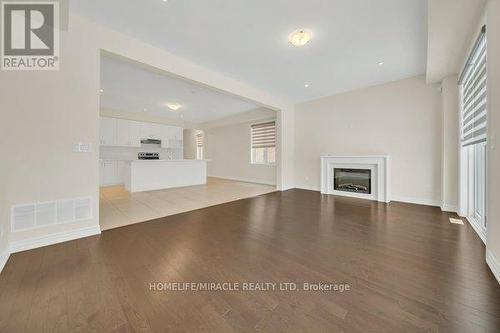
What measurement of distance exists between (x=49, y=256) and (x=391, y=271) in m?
3.36

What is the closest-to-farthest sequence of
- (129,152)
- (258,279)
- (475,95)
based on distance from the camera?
(258,279), (475,95), (129,152)

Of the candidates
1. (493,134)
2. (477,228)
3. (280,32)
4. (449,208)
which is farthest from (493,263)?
(280,32)

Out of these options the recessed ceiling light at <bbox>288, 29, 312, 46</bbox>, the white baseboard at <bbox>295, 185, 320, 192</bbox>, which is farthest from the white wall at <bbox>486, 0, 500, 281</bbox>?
the white baseboard at <bbox>295, 185, 320, 192</bbox>

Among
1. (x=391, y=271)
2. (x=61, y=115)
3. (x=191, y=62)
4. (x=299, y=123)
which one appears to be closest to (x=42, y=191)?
(x=61, y=115)

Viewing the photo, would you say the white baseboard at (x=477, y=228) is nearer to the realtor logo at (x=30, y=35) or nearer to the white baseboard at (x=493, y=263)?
the white baseboard at (x=493, y=263)

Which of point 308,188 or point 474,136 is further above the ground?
point 474,136

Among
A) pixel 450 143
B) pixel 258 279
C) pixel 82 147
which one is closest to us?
pixel 258 279

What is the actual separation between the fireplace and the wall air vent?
5302mm

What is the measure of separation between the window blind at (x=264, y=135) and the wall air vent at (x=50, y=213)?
5603 millimetres

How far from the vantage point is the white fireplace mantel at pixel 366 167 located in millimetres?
4289

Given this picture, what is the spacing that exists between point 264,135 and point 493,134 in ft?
19.2

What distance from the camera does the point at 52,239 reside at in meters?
2.21

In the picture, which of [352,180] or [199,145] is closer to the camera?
[352,180]

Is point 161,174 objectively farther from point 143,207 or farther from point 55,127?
point 55,127
